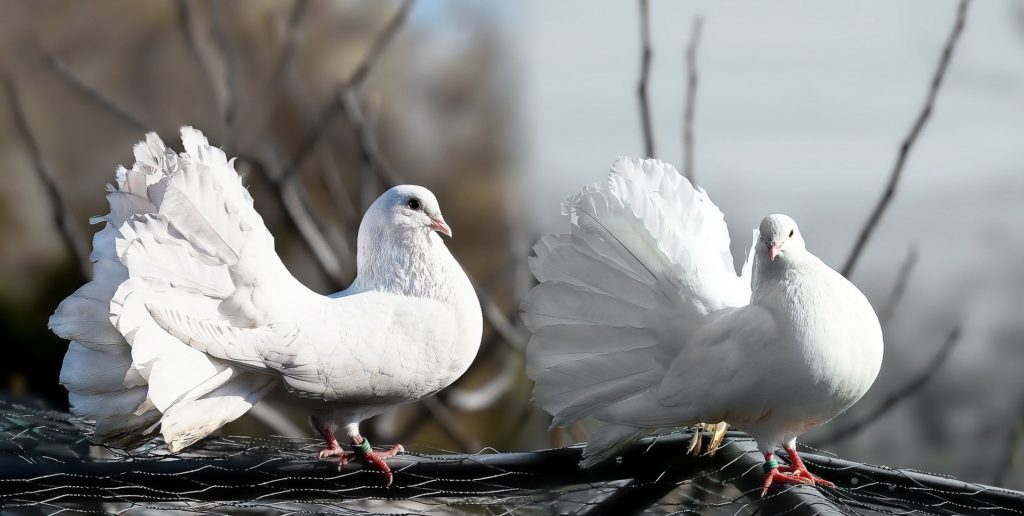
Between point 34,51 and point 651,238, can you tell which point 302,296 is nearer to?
point 651,238

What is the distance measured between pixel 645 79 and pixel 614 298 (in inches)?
18.8

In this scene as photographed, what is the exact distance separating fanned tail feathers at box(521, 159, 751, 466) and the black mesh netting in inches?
2.0

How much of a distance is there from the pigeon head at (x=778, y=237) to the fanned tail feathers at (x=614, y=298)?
8 cm

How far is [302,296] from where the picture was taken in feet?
2.84

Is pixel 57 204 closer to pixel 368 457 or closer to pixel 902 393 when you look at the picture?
pixel 368 457

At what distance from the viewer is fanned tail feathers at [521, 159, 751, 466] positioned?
2.85ft

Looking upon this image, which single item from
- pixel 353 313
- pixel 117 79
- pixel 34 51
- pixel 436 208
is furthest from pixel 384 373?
pixel 34 51

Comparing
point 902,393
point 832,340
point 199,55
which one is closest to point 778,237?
point 832,340

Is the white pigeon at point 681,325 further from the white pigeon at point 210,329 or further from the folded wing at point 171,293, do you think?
the folded wing at point 171,293

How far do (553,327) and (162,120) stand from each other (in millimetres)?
1991

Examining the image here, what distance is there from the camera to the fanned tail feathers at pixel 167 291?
0.77 meters

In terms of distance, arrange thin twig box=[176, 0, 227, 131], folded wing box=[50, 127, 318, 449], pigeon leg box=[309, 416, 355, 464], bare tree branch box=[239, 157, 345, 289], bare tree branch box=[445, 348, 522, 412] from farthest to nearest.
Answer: bare tree branch box=[445, 348, 522, 412] → thin twig box=[176, 0, 227, 131] → bare tree branch box=[239, 157, 345, 289] → pigeon leg box=[309, 416, 355, 464] → folded wing box=[50, 127, 318, 449]

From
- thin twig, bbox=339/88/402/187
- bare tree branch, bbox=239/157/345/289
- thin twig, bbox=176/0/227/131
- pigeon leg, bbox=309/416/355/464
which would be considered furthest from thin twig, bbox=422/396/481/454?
pigeon leg, bbox=309/416/355/464

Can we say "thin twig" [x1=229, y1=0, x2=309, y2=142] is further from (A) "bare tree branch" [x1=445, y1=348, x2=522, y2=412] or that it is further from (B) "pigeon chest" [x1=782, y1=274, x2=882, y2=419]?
(B) "pigeon chest" [x1=782, y1=274, x2=882, y2=419]
